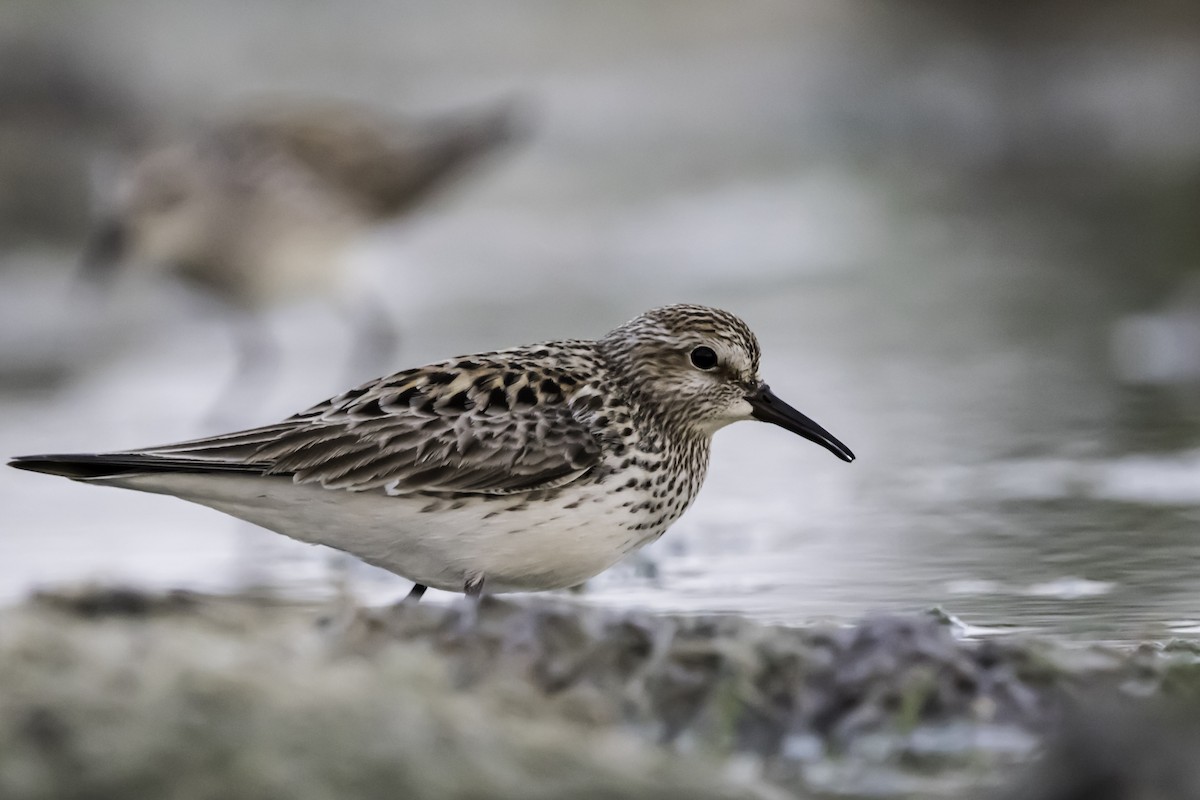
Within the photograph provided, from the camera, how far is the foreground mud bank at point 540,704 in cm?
313

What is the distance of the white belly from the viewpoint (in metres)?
4.72

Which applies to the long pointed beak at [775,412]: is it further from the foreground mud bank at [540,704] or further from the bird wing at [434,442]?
the foreground mud bank at [540,704]

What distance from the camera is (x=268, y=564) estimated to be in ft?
20.4

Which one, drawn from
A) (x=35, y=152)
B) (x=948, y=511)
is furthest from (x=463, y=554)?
Answer: (x=35, y=152)

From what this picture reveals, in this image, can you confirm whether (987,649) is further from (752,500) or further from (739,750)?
(752,500)

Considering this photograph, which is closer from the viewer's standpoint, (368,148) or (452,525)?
(452,525)

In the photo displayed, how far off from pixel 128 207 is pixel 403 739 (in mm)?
7840

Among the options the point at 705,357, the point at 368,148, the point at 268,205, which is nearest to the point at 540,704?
the point at 705,357

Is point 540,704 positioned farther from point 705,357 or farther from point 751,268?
point 751,268

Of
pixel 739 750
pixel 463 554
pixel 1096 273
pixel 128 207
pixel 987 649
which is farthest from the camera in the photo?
pixel 1096 273

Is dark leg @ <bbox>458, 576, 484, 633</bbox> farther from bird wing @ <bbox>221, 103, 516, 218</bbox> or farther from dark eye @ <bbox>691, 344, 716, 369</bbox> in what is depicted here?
bird wing @ <bbox>221, 103, 516, 218</bbox>

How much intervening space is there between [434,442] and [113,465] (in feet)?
2.62

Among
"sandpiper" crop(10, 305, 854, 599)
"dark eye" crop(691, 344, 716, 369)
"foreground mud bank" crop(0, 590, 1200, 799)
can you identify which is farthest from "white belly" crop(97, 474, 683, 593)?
"dark eye" crop(691, 344, 716, 369)

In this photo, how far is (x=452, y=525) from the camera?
4719 mm
